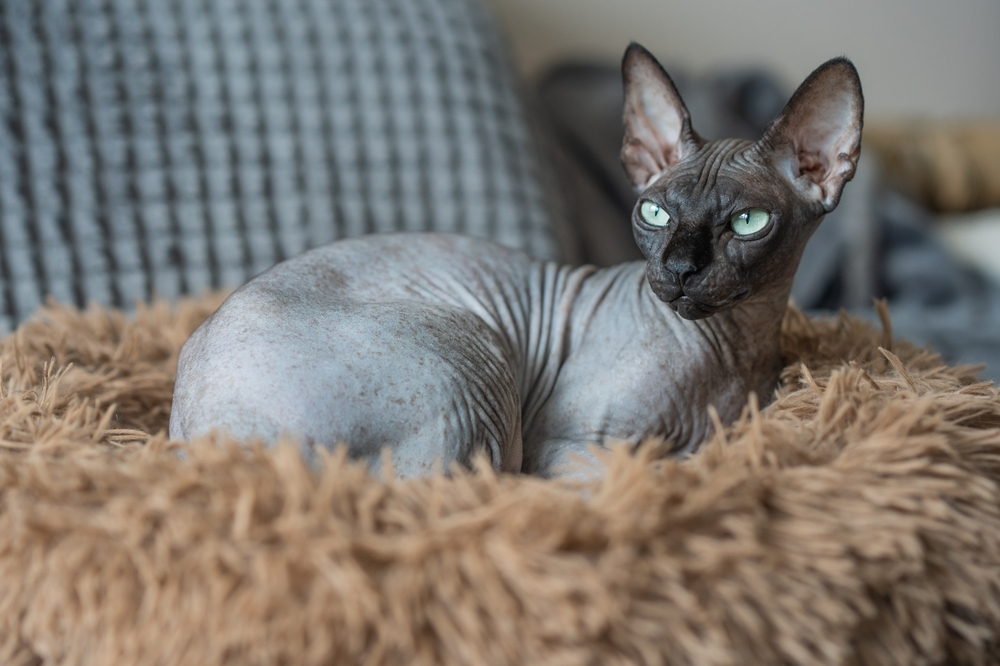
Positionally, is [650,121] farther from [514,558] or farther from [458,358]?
[514,558]

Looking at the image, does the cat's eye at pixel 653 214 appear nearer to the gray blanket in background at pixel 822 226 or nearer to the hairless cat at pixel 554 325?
the hairless cat at pixel 554 325

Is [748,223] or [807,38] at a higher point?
[807,38]

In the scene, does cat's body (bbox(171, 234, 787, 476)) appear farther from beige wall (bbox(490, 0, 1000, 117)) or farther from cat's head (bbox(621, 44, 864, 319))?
beige wall (bbox(490, 0, 1000, 117))

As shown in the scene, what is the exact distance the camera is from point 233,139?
148cm

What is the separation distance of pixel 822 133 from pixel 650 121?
190mm

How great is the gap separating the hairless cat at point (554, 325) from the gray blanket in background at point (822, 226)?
91 centimetres

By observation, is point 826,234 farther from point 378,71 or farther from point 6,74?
point 6,74

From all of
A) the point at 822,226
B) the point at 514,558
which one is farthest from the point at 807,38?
the point at 514,558

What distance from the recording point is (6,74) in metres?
1.36

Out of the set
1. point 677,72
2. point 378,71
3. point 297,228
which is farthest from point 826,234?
point 297,228

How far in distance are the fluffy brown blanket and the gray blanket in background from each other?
1.16m

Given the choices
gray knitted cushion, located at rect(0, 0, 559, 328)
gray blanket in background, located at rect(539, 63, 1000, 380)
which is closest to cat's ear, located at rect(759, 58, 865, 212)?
gray knitted cushion, located at rect(0, 0, 559, 328)

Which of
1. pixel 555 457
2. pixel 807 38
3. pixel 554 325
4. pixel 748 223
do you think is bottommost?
pixel 555 457

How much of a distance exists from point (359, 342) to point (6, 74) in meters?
0.99
